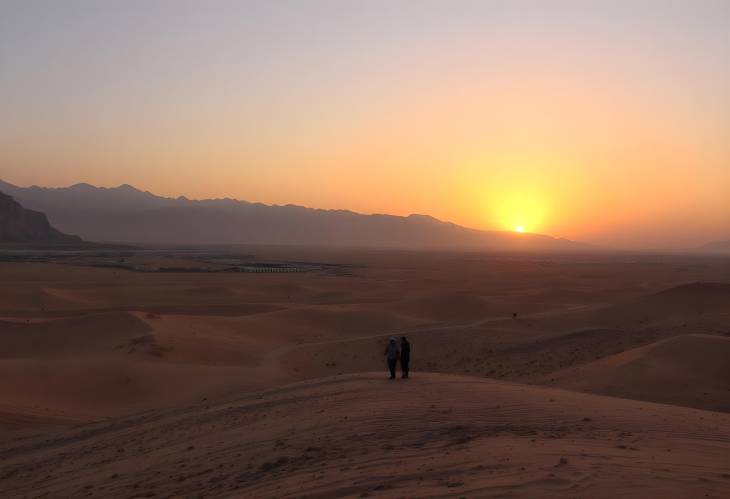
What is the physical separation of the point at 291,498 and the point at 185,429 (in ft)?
19.0

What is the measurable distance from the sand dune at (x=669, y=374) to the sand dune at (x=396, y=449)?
386cm

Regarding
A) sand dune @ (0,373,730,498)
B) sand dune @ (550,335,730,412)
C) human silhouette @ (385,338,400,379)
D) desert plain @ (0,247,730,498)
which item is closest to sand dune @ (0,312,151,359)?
desert plain @ (0,247,730,498)

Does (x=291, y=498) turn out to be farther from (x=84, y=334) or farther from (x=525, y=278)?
(x=525, y=278)

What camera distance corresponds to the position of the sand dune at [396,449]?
6930mm

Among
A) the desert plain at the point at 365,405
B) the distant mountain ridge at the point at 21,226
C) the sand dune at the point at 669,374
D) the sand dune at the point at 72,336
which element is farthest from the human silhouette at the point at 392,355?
the distant mountain ridge at the point at 21,226

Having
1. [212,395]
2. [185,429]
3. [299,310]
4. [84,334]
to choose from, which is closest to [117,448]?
[185,429]

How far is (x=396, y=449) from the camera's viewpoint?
8523mm

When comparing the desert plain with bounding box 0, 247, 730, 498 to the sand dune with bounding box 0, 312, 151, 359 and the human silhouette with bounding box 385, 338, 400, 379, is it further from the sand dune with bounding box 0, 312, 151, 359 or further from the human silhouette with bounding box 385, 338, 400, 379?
the human silhouette with bounding box 385, 338, 400, 379

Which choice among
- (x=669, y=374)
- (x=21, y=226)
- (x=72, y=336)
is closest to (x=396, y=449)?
(x=669, y=374)

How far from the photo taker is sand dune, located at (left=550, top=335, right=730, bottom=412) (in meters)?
15.5

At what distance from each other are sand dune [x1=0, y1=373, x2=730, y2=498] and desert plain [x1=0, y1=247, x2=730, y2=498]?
0.04 m

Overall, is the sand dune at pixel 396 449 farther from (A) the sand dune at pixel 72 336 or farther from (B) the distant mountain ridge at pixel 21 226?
(B) the distant mountain ridge at pixel 21 226

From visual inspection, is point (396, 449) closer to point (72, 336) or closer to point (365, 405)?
point (365, 405)

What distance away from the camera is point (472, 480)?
6887 mm
